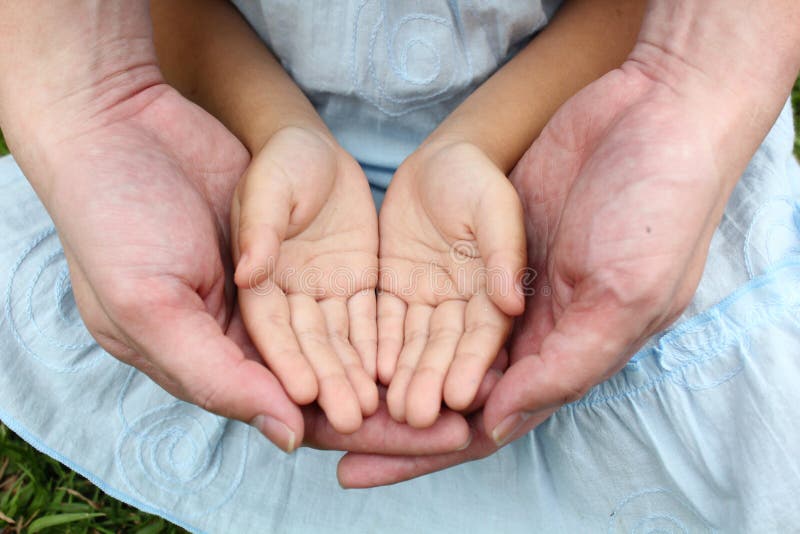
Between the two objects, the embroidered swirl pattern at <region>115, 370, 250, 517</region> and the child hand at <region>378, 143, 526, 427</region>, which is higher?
the child hand at <region>378, 143, 526, 427</region>

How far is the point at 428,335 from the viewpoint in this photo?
38.9 inches

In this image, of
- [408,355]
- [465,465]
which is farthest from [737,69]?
[465,465]

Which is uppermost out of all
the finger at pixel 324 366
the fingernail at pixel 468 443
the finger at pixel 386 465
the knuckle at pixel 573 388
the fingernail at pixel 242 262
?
the fingernail at pixel 242 262

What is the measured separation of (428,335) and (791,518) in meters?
0.51

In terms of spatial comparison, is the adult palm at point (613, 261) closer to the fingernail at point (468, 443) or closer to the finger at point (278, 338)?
the fingernail at point (468, 443)

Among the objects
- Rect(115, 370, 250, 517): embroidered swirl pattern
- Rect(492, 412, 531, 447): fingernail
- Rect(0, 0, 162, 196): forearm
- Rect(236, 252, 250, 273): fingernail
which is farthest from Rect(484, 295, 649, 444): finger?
Rect(0, 0, 162, 196): forearm

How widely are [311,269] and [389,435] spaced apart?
265 mm

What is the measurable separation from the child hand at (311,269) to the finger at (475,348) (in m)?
0.10

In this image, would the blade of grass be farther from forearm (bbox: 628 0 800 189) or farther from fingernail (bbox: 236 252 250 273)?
forearm (bbox: 628 0 800 189)

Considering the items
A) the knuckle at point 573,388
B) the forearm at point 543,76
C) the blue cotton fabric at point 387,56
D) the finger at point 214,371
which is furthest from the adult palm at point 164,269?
the forearm at point 543,76

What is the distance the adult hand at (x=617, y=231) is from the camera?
0.84 m

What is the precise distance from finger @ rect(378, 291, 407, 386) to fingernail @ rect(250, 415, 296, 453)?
6.0 inches

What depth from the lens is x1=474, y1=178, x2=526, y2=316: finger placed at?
0.91 m

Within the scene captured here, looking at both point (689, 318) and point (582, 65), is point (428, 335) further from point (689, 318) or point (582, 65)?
point (582, 65)
